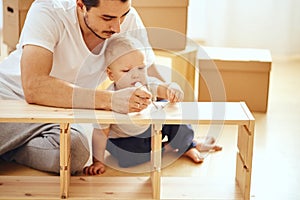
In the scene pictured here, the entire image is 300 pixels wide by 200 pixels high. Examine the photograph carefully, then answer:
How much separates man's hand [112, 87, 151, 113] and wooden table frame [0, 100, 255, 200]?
18 millimetres

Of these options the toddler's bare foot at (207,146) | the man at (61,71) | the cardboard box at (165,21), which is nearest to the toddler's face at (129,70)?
the man at (61,71)

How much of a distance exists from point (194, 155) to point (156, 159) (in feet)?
1.35

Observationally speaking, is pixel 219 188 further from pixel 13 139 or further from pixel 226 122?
pixel 13 139

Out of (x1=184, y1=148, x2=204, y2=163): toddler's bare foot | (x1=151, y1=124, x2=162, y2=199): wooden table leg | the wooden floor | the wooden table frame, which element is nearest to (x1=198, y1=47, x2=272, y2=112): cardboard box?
the wooden floor

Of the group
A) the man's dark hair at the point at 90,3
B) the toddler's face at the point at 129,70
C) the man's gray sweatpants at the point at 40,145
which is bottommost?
the man's gray sweatpants at the point at 40,145

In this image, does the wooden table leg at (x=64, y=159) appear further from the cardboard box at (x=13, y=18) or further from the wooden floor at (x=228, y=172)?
the cardboard box at (x=13, y=18)

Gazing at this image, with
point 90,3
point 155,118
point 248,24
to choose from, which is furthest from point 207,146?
point 248,24

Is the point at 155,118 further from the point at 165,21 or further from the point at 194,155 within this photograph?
the point at 165,21

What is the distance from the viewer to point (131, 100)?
4.83ft

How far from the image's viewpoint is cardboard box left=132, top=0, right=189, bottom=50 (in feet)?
7.54

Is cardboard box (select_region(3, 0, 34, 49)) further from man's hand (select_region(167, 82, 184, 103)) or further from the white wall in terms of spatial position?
the white wall

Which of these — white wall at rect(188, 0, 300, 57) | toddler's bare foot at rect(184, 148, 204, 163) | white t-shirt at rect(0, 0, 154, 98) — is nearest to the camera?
white t-shirt at rect(0, 0, 154, 98)

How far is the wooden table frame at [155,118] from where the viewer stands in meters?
1.43

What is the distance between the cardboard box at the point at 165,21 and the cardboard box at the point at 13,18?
1.39 ft
